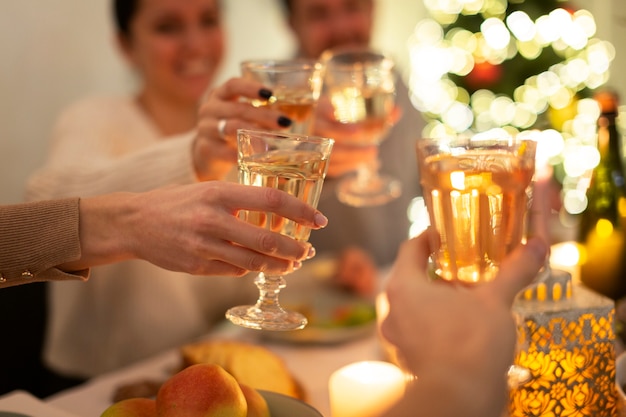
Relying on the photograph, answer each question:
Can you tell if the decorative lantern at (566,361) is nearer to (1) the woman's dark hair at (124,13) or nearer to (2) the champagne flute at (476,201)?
(2) the champagne flute at (476,201)

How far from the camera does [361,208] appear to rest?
8.62 ft

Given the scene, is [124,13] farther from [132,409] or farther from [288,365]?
[132,409]

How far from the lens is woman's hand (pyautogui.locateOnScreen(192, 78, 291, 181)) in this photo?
1074 millimetres

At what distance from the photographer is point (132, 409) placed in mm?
772

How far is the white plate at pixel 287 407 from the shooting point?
0.82 meters

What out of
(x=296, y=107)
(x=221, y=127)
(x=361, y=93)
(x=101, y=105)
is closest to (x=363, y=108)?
(x=361, y=93)

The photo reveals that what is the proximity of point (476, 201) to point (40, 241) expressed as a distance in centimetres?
56

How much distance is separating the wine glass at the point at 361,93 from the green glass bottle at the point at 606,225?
0.44 metres

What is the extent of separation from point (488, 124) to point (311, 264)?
185cm

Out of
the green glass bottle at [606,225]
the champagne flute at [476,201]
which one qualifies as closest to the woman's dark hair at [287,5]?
the green glass bottle at [606,225]

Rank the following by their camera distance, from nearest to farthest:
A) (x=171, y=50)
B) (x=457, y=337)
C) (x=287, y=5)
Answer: (x=457, y=337), (x=171, y=50), (x=287, y=5)

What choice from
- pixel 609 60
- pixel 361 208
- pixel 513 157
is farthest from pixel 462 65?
pixel 513 157

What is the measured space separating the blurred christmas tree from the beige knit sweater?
105 inches

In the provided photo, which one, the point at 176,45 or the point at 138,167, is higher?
the point at 176,45
